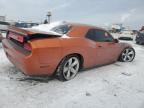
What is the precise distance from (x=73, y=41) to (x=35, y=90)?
1.47 m

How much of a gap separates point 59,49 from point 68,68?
2.05 ft

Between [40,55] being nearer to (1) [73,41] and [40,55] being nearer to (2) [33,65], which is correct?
(2) [33,65]

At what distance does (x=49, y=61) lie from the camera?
4.20m

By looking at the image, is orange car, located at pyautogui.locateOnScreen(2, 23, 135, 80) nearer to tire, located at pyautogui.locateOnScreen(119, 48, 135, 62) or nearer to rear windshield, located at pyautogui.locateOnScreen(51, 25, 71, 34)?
rear windshield, located at pyautogui.locateOnScreen(51, 25, 71, 34)

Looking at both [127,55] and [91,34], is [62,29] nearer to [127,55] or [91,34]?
[91,34]

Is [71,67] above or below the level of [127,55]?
above

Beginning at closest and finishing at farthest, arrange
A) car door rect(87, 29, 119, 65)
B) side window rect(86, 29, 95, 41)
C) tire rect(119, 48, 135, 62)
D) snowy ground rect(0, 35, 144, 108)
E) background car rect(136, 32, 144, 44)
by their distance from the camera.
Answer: snowy ground rect(0, 35, 144, 108) < side window rect(86, 29, 95, 41) < car door rect(87, 29, 119, 65) < tire rect(119, 48, 135, 62) < background car rect(136, 32, 144, 44)

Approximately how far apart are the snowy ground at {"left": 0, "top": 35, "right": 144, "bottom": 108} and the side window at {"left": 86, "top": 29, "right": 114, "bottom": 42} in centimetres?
96

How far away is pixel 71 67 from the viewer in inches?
188

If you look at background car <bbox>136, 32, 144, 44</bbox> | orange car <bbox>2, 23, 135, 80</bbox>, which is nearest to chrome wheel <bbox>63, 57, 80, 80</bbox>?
orange car <bbox>2, 23, 135, 80</bbox>

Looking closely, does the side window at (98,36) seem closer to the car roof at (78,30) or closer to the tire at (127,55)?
the car roof at (78,30)

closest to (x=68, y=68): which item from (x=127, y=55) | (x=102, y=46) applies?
(x=102, y=46)

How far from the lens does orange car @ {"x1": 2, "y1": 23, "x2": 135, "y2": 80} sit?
404 centimetres

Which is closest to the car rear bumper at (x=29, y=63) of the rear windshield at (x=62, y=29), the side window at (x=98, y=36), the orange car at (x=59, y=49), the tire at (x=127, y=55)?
the orange car at (x=59, y=49)
